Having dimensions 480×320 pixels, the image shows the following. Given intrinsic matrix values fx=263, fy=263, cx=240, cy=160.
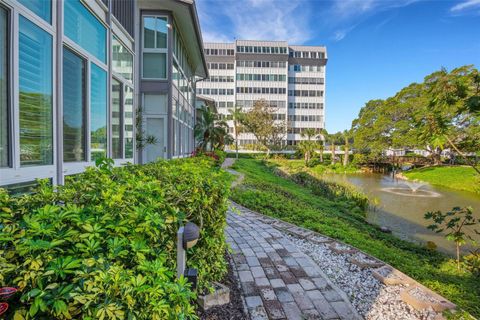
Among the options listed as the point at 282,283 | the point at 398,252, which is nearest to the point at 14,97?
the point at 282,283

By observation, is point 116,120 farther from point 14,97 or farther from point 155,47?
point 155,47

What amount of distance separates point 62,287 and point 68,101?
383 centimetres

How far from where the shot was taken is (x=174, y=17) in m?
9.60

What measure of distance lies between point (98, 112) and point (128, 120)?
1826 mm

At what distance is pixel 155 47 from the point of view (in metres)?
9.22

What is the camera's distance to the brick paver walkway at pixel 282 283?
2859 mm

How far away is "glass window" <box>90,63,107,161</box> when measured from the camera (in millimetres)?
4789

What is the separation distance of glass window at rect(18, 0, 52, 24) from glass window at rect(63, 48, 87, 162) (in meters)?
0.54

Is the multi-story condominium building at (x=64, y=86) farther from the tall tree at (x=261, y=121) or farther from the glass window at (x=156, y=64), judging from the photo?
the tall tree at (x=261, y=121)

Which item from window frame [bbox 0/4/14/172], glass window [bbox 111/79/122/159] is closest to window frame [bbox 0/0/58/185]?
window frame [bbox 0/4/14/172]

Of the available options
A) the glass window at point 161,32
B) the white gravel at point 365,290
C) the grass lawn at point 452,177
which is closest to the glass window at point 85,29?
the glass window at point 161,32

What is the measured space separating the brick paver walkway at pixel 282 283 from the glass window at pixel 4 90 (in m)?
2.42

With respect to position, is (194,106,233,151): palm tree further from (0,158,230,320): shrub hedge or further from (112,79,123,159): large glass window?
(0,158,230,320): shrub hedge

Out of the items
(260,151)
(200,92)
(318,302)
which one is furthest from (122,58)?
(200,92)
